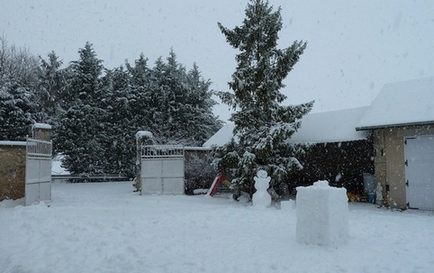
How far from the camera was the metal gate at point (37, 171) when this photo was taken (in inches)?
468

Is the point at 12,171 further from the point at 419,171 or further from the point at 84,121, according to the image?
the point at 84,121

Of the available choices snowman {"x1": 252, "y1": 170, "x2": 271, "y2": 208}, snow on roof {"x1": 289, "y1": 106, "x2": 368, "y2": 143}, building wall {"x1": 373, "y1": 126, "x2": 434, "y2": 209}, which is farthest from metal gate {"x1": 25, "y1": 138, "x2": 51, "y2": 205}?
building wall {"x1": 373, "y1": 126, "x2": 434, "y2": 209}

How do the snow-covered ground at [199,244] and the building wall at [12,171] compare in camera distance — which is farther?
the building wall at [12,171]

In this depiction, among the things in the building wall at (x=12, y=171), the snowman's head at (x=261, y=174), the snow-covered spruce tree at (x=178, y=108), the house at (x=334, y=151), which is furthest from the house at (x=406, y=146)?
the snow-covered spruce tree at (x=178, y=108)

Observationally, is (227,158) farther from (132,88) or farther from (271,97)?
(132,88)

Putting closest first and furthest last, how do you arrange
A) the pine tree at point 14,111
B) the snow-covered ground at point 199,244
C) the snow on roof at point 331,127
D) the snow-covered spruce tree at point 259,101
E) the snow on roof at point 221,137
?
the snow-covered ground at point 199,244 → the snow-covered spruce tree at point 259,101 → the snow on roof at point 331,127 → the snow on roof at point 221,137 → the pine tree at point 14,111

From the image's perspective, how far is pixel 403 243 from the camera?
633 cm

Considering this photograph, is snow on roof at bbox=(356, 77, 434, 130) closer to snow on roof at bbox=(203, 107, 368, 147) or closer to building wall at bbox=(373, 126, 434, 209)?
building wall at bbox=(373, 126, 434, 209)

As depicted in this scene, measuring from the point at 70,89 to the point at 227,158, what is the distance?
63.8ft

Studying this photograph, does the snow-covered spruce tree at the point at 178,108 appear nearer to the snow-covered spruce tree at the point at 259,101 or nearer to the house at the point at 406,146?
the snow-covered spruce tree at the point at 259,101

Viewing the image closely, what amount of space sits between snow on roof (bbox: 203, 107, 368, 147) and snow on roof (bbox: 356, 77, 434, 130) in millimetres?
1306

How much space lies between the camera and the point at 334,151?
15.8 m

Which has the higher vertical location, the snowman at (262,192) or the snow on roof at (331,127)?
the snow on roof at (331,127)

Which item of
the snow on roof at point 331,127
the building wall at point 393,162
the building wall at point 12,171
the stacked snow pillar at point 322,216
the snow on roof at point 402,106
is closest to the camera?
the stacked snow pillar at point 322,216
